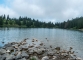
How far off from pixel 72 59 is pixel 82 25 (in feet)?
405

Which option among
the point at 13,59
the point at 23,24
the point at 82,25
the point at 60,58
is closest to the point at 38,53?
the point at 60,58

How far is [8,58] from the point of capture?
53.0ft

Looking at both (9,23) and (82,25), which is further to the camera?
(9,23)

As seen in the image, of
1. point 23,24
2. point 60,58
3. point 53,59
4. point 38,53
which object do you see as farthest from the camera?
point 23,24

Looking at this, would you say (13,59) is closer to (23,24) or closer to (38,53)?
(38,53)

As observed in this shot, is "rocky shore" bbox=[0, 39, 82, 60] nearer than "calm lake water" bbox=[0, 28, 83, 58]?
Yes

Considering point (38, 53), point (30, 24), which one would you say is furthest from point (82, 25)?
point (38, 53)

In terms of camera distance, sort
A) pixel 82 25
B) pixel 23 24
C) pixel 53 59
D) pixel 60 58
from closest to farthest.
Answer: pixel 53 59, pixel 60 58, pixel 82 25, pixel 23 24

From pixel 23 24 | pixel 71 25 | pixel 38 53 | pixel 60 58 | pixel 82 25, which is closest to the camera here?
pixel 60 58

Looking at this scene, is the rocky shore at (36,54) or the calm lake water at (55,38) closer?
the rocky shore at (36,54)

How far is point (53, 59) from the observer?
1731cm

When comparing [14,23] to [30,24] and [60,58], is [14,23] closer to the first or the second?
[30,24]

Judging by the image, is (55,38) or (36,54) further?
(55,38)

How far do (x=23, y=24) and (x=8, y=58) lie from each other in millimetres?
168481
